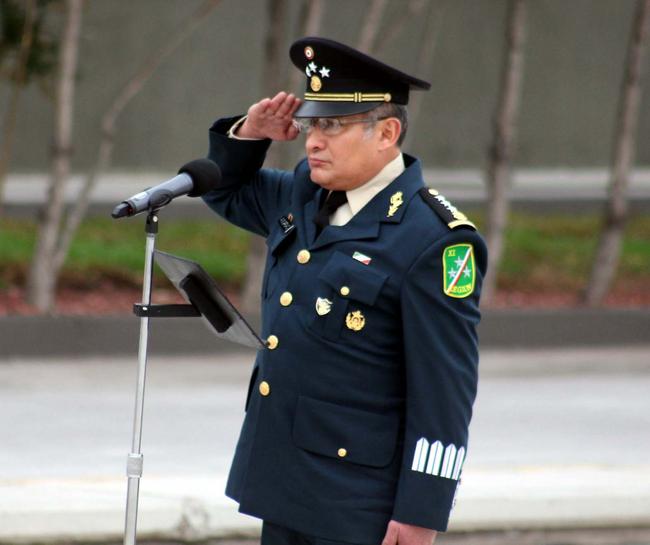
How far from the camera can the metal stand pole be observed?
10.8ft

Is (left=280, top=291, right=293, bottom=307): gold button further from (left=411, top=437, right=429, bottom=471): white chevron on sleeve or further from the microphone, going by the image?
(left=411, top=437, right=429, bottom=471): white chevron on sleeve

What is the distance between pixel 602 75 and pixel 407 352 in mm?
16212

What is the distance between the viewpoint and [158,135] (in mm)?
17141

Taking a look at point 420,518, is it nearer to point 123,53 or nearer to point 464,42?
point 123,53

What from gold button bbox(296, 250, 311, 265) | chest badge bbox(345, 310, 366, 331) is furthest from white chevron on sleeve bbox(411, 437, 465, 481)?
gold button bbox(296, 250, 311, 265)

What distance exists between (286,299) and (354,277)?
0.20 m

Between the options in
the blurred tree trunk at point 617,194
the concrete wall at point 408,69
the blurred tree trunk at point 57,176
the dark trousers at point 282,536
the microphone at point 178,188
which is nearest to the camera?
the microphone at point 178,188

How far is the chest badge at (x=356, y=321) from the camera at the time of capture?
10.9ft

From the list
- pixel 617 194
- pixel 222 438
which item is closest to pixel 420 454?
pixel 222 438

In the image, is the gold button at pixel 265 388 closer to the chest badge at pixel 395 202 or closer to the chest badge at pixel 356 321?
the chest badge at pixel 356 321

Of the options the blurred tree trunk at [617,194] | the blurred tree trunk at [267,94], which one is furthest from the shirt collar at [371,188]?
the blurred tree trunk at [617,194]

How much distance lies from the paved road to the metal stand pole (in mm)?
2069

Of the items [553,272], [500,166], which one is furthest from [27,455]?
[553,272]

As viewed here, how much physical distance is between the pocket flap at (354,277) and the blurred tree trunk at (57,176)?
699 cm
